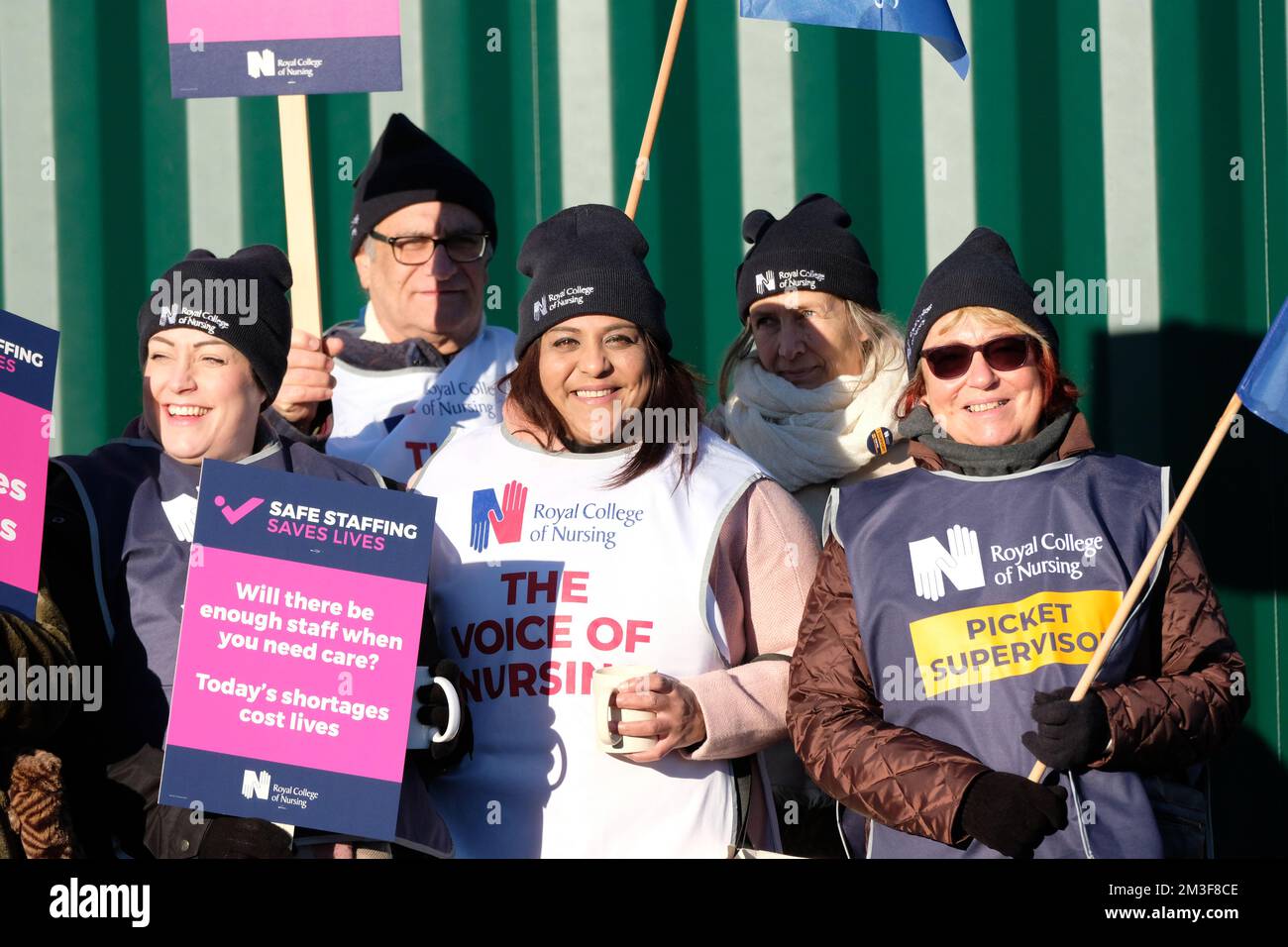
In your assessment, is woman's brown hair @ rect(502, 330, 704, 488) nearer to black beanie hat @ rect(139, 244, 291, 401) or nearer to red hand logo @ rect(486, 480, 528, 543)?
red hand logo @ rect(486, 480, 528, 543)

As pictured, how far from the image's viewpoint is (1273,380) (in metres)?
2.83

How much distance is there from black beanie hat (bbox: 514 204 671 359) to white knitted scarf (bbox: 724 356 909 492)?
574 mm

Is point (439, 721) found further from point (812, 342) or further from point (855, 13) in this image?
point (855, 13)

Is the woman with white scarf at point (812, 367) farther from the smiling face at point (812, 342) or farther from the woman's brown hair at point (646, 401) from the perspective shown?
the woman's brown hair at point (646, 401)

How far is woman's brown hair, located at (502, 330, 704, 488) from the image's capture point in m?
2.99

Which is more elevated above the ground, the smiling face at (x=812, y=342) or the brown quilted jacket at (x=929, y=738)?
the smiling face at (x=812, y=342)

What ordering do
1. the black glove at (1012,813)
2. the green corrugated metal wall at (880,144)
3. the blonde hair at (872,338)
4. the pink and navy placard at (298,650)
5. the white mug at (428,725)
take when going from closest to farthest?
the black glove at (1012,813), the pink and navy placard at (298,650), the white mug at (428,725), the blonde hair at (872,338), the green corrugated metal wall at (880,144)

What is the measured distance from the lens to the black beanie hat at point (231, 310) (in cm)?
292

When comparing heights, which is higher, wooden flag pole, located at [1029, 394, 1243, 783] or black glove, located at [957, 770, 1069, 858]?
wooden flag pole, located at [1029, 394, 1243, 783]

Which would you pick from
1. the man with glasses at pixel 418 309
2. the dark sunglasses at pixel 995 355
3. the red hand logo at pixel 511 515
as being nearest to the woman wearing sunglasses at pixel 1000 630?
the dark sunglasses at pixel 995 355


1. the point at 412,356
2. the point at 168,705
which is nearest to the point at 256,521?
the point at 168,705

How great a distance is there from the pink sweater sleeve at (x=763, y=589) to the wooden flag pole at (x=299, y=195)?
106 cm

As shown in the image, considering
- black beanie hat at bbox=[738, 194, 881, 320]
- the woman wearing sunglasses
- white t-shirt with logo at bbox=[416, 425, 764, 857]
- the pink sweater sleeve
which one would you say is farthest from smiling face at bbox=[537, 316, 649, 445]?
black beanie hat at bbox=[738, 194, 881, 320]

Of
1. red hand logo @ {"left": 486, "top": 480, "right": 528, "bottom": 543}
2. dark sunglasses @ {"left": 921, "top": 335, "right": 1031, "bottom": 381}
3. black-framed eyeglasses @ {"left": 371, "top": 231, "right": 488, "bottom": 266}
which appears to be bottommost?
red hand logo @ {"left": 486, "top": 480, "right": 528, "bottom": 543}
